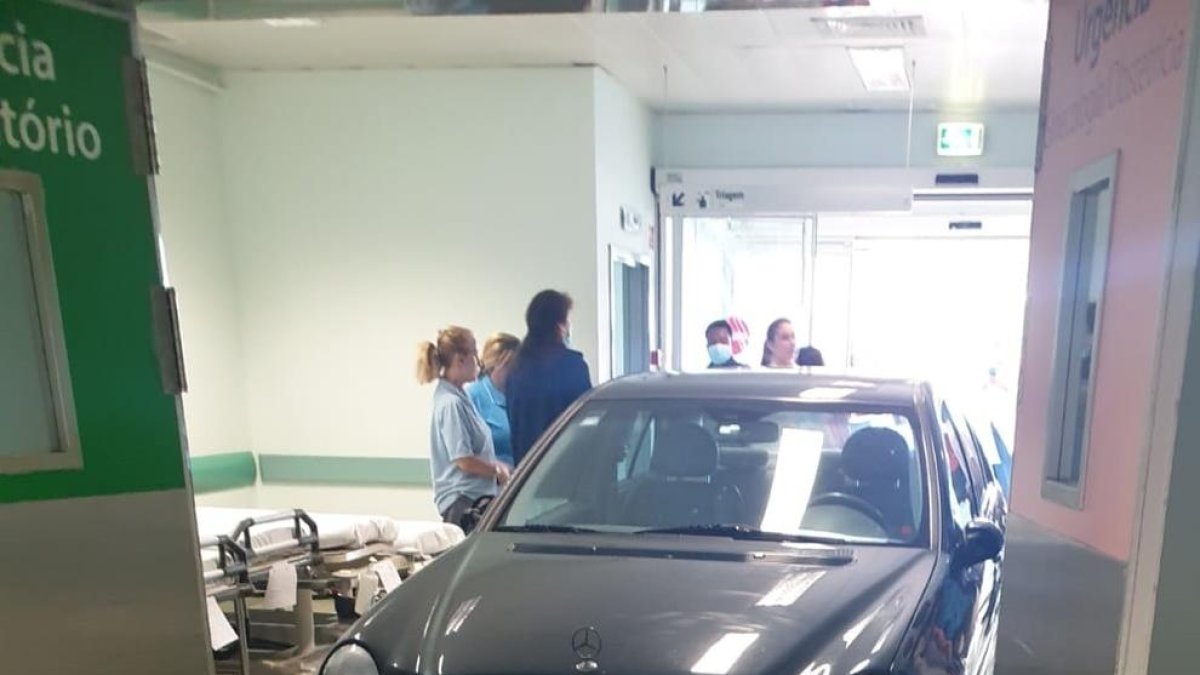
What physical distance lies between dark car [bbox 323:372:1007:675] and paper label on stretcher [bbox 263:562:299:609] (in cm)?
116

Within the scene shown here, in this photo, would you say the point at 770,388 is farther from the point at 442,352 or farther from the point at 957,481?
the point at 442,352

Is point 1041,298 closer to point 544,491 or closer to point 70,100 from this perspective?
point 544,491

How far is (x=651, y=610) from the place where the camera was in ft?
6.66

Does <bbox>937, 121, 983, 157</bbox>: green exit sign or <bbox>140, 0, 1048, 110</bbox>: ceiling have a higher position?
<bbox>140, 0, 1048, 110</bbox>: ceiling

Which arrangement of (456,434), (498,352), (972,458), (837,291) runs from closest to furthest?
1. (972,458)
2. (456,434)
3. (498,352)
4. (837,291)

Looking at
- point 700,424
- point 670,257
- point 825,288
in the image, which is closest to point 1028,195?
point 670,257

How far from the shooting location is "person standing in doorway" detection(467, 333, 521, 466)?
445cm

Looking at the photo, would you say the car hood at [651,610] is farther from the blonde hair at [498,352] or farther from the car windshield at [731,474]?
the blonde hair at [498,352]

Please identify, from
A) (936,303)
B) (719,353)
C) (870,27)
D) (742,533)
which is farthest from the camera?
(936,303)

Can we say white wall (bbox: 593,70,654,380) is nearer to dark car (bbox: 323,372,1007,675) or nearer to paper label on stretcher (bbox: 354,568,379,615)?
paper label on stretcher (bbox: 354,568,379,615)

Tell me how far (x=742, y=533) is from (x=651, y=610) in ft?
1.77

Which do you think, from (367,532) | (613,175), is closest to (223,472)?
(367,532)

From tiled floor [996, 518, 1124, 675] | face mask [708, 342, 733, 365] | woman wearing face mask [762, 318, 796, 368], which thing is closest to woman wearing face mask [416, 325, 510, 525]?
tiled floor [996, 518, 1124, 675]

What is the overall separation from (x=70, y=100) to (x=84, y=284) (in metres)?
0.38
